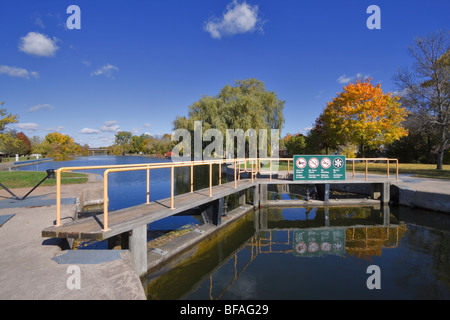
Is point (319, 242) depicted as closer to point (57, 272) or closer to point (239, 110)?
point (57, 272)

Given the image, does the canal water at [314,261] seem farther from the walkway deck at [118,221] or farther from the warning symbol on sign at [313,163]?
the warning symbol on sign at [313,163]

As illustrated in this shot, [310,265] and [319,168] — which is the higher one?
[319,168]

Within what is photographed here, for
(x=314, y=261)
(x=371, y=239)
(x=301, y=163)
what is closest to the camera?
(x=314, y=261)

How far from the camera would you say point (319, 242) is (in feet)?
26.2

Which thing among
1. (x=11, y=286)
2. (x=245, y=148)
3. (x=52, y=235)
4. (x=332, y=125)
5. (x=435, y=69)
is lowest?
(x=11, y=286)

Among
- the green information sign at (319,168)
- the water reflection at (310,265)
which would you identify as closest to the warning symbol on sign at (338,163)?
the green information sign at (319,168)

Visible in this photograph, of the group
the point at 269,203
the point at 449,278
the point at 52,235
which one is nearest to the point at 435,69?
the point at 269,203

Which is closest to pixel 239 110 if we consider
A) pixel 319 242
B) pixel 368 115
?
pixel 368 115

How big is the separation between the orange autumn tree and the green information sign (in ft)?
38.7

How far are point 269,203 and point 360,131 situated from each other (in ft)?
47.1

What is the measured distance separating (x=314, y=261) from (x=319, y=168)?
6540mm

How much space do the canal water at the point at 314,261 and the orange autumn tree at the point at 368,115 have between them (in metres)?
12.9

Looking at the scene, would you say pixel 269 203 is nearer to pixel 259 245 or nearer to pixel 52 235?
pixel 259 245
